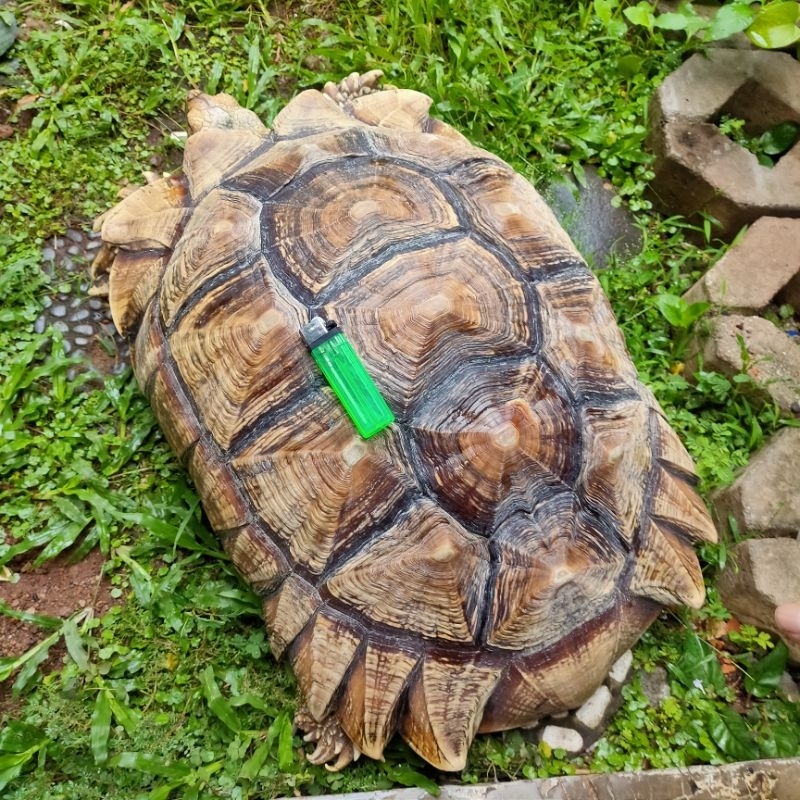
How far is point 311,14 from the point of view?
3818mm

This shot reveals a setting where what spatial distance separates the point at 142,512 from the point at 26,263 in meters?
1.24

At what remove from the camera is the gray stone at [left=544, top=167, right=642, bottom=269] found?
359cm

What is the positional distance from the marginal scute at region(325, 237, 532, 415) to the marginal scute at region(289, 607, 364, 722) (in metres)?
0.73

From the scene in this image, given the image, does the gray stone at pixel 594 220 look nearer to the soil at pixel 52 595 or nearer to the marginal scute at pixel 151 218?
the marginal scute at pixel 151 218

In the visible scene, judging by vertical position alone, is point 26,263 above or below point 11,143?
below

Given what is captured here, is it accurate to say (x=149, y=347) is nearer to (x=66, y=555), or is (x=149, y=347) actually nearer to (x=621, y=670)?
(x=66, y=555)

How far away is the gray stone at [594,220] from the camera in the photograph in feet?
11.8

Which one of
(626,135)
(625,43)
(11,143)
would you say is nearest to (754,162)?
(626,135)

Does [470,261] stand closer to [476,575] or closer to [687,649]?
[476,575]

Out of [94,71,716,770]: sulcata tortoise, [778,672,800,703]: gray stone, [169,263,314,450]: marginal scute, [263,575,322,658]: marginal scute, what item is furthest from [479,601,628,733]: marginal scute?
[169,263,314,450]: marginal scute

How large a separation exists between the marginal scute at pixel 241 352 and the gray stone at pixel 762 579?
1.89 meters

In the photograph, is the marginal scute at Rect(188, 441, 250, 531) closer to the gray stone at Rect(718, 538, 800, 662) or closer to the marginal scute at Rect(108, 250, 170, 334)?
the marginal scute at Rect(108, 250, 170, 334)

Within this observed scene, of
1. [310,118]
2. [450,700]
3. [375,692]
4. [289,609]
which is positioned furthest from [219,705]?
[310,118]

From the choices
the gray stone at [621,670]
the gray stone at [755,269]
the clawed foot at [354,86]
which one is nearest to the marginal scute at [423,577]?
the gray stone at [621,670]
